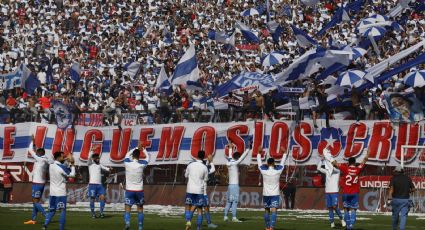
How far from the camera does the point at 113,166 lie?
170 feet

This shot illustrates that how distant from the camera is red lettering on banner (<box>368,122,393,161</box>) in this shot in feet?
151

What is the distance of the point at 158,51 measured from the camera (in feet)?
193

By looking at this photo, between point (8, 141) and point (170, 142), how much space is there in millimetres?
8426

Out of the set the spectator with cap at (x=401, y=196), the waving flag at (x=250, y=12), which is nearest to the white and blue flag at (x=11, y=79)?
the waving flag at (x=250, y=12)

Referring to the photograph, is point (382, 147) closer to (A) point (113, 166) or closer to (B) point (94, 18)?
(A) point (113, 166)

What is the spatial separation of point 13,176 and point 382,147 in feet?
58.8

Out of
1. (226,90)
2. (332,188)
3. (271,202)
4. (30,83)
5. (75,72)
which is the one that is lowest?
(271,202)

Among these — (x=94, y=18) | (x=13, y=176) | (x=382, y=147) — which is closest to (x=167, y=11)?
(x=94, y=18)

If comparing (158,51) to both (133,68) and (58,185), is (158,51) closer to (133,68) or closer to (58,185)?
(133,68)

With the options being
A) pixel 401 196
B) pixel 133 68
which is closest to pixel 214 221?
pixel 401 196

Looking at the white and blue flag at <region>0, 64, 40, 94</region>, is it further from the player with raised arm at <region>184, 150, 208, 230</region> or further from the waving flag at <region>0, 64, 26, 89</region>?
the player with raised arm at <region>184, 150, 208, 230</region>

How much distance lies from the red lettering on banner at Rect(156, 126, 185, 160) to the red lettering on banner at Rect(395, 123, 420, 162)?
9.88 m

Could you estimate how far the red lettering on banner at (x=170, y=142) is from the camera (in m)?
50.2

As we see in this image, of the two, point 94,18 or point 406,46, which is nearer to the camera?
point 406,46
